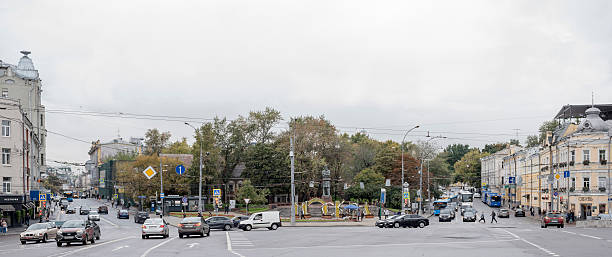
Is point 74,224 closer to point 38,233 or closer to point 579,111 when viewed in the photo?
point 38,233

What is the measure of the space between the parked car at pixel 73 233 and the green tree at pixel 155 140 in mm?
105375

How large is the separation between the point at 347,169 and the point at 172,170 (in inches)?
1131

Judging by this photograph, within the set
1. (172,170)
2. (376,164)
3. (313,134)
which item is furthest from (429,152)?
(172,170)

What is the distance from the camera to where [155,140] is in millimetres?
137250

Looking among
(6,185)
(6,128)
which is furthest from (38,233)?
(6,128)

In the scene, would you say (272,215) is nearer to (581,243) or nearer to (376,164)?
(581,243)

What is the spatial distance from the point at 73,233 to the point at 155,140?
10856cm

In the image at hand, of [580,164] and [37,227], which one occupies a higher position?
[580,164]

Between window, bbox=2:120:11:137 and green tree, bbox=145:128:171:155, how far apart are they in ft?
256

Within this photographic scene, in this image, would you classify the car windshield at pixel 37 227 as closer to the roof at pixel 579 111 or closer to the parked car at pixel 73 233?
the parked car at pixel 73 233

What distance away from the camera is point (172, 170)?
319 feet

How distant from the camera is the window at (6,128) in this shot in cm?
5722

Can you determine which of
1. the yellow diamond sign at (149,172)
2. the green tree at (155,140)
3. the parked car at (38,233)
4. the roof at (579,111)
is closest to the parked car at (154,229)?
the parked car at (38,233)

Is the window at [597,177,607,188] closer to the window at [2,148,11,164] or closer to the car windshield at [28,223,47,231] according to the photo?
the car windshield at [28,223,47,231]
